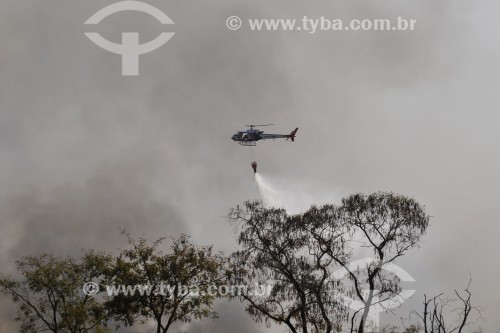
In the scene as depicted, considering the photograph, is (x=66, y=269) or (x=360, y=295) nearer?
(x=360, y=295)

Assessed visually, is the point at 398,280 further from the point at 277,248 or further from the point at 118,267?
the point at 118,267

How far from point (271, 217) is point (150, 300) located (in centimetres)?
1071

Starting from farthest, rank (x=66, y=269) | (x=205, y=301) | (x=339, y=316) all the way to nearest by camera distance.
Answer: (x=66, y=269), (x=205, y=301), (x=339, y=316)

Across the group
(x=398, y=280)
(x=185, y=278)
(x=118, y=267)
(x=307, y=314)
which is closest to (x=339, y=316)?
(x=307, y=314)

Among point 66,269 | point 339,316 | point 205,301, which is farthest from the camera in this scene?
point 66,269

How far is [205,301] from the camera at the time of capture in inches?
1713

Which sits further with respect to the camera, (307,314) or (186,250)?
(186,250)

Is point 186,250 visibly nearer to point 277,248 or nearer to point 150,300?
point 150,300

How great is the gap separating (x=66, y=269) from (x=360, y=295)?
999 inches

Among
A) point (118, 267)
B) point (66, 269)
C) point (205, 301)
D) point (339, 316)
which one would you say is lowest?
point (339, 316)

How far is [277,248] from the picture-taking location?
42.2 metres

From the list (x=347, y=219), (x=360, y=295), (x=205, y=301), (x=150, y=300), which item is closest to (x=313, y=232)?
(x=347, y=219)

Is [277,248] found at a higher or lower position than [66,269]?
lower

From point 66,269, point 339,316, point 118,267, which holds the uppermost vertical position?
point 66,269
